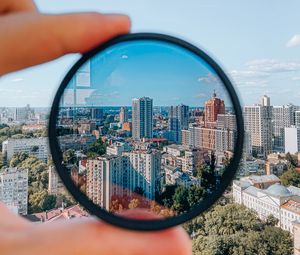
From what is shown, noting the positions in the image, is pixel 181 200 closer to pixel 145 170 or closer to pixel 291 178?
pixel 145 170

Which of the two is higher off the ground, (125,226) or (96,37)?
(96,37)

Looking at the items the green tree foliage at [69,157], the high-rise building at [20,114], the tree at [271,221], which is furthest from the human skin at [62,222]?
the tree at [271,221]

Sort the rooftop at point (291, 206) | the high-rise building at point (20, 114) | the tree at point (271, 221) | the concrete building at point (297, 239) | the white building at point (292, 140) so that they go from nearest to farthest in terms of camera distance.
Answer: the high-rise building at point (20, 114), the concrete building at point (297, 239), the tree at point (271, 221), the rooftop at point (291, 206), the white building at point (292, 140)

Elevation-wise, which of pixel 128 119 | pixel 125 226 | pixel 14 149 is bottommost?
pixel 14 149

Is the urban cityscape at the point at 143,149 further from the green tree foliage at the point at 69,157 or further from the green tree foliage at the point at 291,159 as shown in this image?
the green tree foliage at the point at 291,159

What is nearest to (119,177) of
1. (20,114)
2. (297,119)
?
(20,114)

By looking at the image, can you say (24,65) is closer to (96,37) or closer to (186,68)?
(96,37)

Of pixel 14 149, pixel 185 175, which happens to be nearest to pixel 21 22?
pixel 185 175
